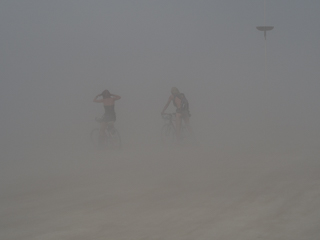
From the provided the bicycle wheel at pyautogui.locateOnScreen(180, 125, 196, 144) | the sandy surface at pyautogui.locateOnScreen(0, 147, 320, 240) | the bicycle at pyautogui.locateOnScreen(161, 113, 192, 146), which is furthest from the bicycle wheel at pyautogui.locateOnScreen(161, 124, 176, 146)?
the sandy surface at pyautogui.locateOnScreen(0, 147, 320, 240)

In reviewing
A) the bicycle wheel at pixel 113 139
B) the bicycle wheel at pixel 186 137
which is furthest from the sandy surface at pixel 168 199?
the bicycle wheel at pixel 186 137

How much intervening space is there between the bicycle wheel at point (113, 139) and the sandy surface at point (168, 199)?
227cm

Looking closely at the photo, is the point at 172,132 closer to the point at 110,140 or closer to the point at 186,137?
the point at 186,137

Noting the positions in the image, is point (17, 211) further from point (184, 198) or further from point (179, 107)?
point (179, 107)

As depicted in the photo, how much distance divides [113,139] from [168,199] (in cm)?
641

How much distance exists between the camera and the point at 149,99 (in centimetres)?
3859

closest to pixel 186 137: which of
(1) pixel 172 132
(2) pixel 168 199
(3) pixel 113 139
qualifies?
(1) pixel 172 132

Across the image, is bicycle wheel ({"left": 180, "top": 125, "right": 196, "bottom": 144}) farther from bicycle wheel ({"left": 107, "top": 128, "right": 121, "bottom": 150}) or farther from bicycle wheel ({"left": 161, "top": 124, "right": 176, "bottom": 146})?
bicycle wheel ({"left": 107, "top": 128, "right": 121, "bottom": 150})

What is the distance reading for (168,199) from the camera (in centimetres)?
645

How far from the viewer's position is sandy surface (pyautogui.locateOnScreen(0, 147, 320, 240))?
4.99 m

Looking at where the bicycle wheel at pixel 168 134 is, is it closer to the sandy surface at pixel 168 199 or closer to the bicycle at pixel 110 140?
the bicycle at pixel 110 140

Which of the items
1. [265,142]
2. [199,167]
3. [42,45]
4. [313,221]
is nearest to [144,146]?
[265,142]

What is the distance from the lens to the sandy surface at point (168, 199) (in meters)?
4.99

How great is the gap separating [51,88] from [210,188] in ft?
109
